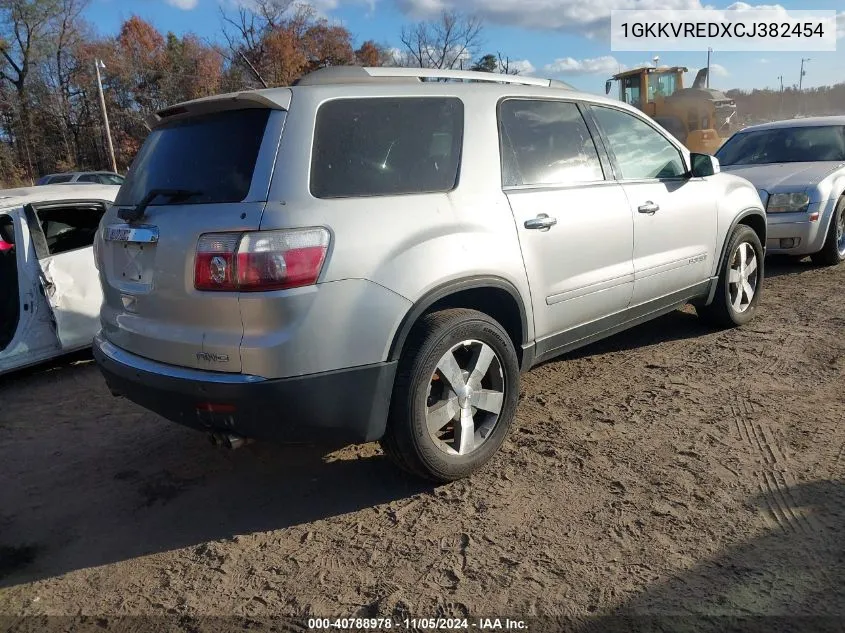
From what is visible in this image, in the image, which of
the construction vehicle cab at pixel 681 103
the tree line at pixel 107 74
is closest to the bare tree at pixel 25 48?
the tree line at pixel 107 74

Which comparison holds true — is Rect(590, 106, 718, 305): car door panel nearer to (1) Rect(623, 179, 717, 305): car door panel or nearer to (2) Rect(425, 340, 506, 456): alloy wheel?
(1) Rect(623, 179, 717, 305): car door panel

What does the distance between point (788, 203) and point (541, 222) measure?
5045 mm

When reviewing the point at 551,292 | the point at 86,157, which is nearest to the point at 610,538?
the point at 551,292

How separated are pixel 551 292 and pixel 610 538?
1.38 metres

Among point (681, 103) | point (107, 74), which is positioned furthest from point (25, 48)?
point (681, 103)

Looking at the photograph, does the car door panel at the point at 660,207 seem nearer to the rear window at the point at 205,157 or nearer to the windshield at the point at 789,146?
the rear window at the point at 205,157

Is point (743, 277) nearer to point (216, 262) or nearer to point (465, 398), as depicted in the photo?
point (465, 398)

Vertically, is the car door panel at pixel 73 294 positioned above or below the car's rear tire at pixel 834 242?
above

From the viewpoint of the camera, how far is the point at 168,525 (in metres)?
3.12

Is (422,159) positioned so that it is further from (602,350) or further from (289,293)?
(602,350)

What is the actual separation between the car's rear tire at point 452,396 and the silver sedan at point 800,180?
5347 millimetres

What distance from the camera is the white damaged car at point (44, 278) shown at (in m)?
5.13

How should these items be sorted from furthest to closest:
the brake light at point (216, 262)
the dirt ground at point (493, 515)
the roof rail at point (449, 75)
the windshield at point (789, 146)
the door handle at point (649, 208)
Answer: the windshield at point (789, 146) → the door handle at point (649, 208) → the roof rail at point (449, 75) → the brake light at point (216, 262) → the dirt ground at point (493, 515)

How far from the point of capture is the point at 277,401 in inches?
Result: 104
